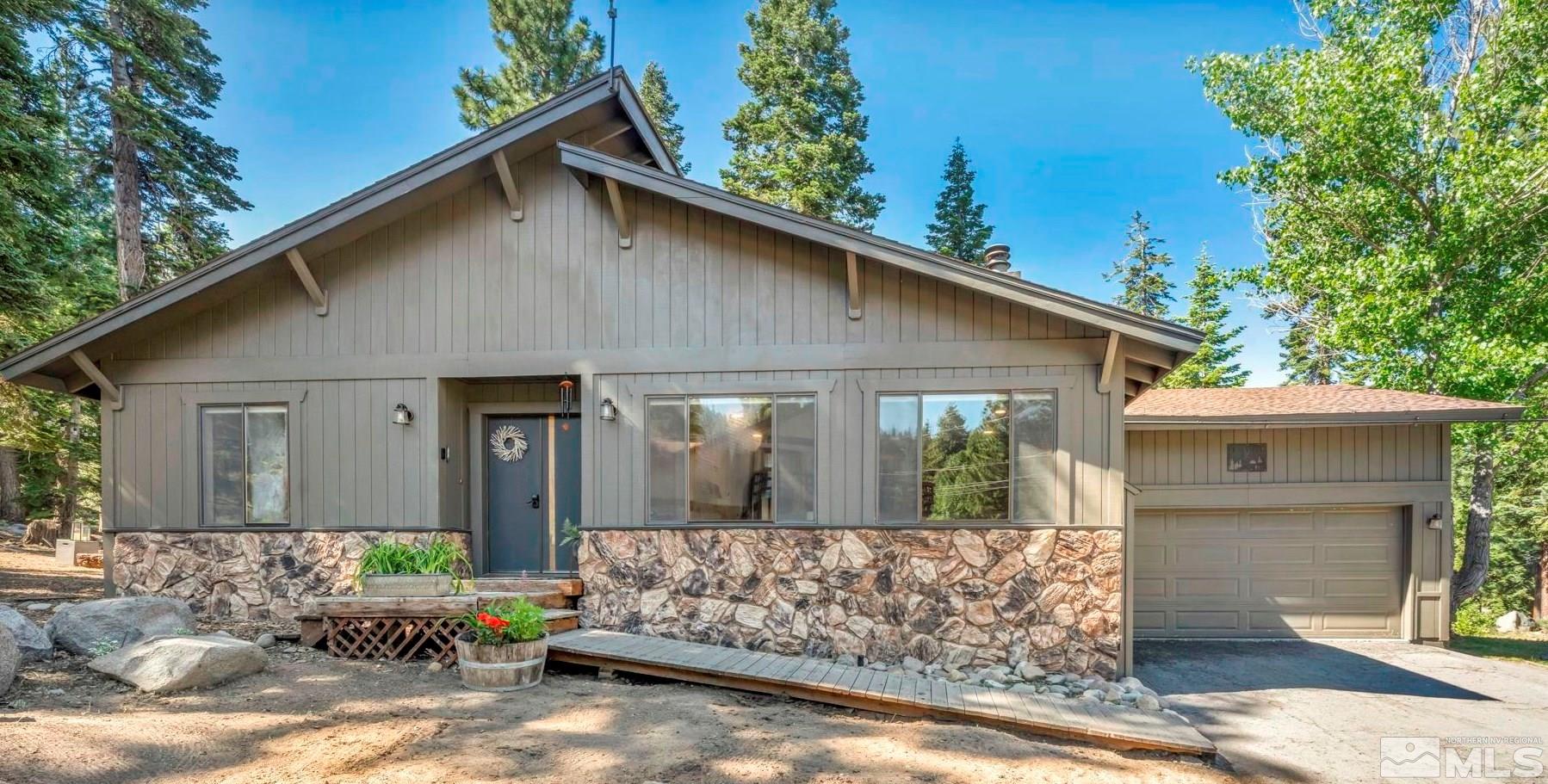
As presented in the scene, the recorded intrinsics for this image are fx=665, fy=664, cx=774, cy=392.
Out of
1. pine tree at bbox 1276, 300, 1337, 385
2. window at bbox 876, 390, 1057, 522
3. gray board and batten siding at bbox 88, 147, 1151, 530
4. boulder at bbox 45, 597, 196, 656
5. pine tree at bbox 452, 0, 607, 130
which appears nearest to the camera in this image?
boulder at bbox 45, 597, 196, 656

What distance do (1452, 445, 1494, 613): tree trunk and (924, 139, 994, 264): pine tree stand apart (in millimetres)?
11818

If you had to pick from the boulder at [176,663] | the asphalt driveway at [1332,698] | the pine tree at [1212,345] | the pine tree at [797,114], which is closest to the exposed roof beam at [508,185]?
the boulder at [176,663]

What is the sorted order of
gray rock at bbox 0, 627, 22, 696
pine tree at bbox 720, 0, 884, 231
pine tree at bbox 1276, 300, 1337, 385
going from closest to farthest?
gray rock at bbox 0, 627, 22, 696
pine tree at bbox 1276, 300, 1337, 385
pine tree at bbox 720, 0, 884, 231

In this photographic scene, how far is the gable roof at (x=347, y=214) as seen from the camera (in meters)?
6.03

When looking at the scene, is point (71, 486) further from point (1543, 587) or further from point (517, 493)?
point (1543, 587)

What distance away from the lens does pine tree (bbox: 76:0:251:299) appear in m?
11.8

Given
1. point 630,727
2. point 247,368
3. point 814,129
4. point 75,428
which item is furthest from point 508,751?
point 814,129

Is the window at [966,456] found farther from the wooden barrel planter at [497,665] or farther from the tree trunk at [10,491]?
the tree trunk at [10,491]

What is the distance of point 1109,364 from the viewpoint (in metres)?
5.66

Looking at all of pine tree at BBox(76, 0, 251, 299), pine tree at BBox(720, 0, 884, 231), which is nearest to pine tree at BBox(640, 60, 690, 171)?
pine tree at BBox(720, 0, 884, 231)

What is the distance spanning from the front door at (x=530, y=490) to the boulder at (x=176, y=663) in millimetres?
2429

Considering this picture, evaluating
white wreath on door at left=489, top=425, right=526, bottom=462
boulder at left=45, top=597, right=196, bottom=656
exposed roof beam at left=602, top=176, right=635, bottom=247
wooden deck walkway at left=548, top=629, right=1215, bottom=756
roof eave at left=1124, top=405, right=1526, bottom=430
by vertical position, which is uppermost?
exposed roof beam at left=602, top=176, right=635, bottom=247

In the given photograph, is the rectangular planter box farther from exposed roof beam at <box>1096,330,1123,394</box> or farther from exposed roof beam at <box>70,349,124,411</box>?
exposed roof beam at <box>1096,330,1123,394</box>

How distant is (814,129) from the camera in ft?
59.0
